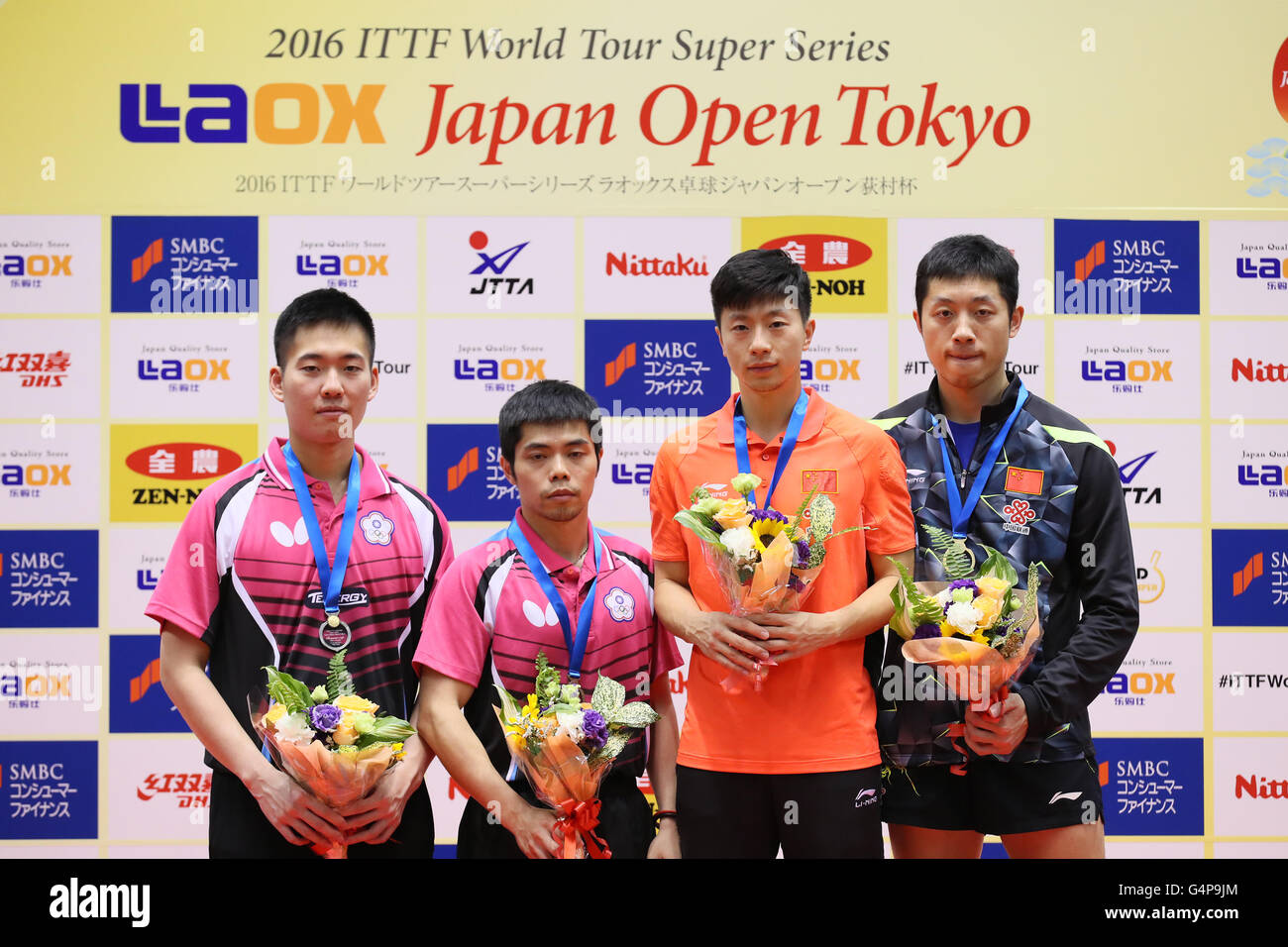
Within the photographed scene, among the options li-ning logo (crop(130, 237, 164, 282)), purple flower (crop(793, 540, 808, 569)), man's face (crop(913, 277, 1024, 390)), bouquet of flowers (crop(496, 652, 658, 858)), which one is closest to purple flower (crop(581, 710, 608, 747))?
bouquet of flowers (crop(496, 652, 658, 858))

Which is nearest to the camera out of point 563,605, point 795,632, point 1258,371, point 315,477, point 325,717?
point 325,717

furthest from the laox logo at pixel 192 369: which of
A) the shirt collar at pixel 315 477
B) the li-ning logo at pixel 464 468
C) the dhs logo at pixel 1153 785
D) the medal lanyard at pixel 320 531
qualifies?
the dhs logo at pixel 1153 785

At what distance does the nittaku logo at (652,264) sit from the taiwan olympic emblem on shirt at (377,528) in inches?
65.2

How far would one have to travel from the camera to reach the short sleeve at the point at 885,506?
2.55 m

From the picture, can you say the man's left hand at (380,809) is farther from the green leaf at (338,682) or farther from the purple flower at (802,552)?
the purple flower at (802,552)

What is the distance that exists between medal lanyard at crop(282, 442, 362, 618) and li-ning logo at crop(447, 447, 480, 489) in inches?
49.6

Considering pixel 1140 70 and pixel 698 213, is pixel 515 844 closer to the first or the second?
pixel 698 213

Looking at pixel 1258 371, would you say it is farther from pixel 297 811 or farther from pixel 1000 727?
pixel 297 811

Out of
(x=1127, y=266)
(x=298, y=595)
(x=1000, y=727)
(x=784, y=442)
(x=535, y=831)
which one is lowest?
(x=535, y=831)

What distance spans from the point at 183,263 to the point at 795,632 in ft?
9.54

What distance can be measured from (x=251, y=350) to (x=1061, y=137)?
Result: 3.34 m

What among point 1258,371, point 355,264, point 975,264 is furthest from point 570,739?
point 1258,371

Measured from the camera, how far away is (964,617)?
2.29 metres
